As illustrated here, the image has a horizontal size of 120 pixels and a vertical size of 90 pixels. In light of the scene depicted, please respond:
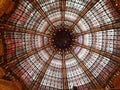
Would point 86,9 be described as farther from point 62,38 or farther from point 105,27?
point 62,38

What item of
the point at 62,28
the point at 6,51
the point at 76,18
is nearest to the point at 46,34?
the point at 62,28

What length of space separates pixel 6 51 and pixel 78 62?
38.0ft

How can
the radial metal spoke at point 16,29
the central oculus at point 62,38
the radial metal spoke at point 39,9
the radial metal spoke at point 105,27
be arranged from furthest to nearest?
the central oculus at point 62,38
the radial metal spoke at point 39,9
the radial metal spoke at point 105,27
the radial metal spoke at point 16,29

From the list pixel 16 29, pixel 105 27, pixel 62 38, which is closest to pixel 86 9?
pixel 105 27

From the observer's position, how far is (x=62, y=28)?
1320 inches

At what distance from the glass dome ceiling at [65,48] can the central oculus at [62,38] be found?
221 mm

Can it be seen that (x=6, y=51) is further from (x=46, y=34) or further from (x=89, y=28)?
→ (x=89, y=28)

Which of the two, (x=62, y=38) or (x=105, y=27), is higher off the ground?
(x=105, y=27)

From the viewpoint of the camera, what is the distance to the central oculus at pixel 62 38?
32750 mm

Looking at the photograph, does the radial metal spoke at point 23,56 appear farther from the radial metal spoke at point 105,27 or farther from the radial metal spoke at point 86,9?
the radial metal spoke at point 105,27

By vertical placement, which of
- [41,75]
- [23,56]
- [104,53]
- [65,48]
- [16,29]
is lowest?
[41,75]

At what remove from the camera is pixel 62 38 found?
32812mm

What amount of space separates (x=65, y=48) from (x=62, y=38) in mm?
1873

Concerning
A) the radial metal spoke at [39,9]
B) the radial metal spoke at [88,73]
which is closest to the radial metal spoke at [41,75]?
the radial metal spoke at [88,73]
